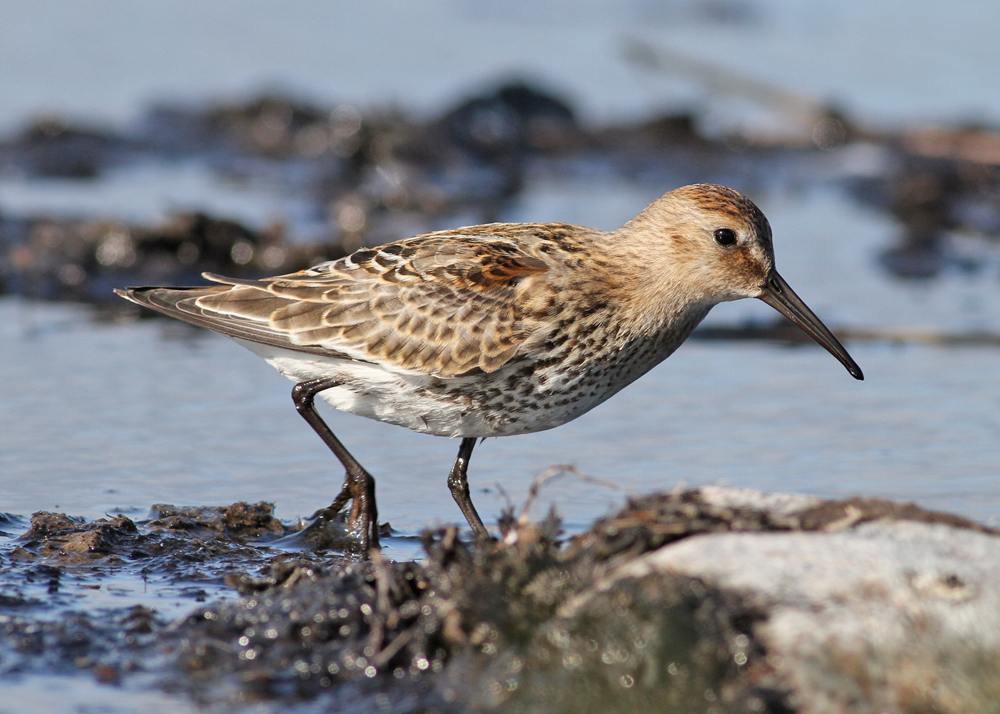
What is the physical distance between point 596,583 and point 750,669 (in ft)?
1.82

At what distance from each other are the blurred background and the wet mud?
1.55 m

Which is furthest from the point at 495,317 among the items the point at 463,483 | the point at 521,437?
the point at 521,437

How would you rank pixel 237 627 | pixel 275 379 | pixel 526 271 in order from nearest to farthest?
pixel 237 627
pixel 526 271
pixel 275 379

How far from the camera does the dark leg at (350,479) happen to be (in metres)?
6.13

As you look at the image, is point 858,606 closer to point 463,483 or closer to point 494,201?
point 463,483

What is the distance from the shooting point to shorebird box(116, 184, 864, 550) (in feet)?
20.1

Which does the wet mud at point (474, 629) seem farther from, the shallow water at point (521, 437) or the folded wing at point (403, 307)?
the folded wing at point (403, 307)

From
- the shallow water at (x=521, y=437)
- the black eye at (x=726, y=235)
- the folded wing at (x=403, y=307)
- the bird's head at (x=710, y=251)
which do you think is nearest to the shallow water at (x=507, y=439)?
the shallow water at (x=521, y=437)

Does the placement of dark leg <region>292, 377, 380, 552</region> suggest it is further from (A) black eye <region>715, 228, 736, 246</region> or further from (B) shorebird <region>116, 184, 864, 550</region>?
(A) black eye <region>715, 228, 736, 246</region>

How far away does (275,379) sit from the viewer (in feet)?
27.8

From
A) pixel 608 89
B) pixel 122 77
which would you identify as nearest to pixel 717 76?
pixel 608 89

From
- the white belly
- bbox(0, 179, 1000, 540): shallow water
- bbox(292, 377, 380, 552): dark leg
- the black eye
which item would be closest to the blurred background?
bbox(0, 179, 1000, 540): shallow water

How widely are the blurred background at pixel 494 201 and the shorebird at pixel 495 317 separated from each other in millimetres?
591

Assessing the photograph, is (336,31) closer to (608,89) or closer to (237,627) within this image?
(608,89)
